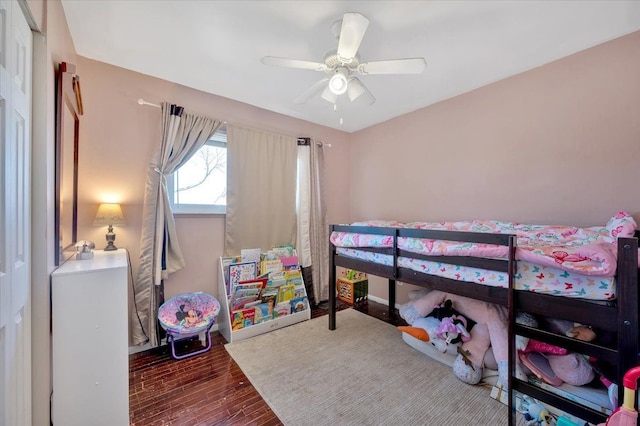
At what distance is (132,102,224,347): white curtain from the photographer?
224 cm

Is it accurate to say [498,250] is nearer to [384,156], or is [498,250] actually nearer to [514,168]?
[514,168]

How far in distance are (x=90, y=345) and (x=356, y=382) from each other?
5.44ft

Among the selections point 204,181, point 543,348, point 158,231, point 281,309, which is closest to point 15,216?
point 158,231

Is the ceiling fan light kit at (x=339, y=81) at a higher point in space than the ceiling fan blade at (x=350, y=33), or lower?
lower

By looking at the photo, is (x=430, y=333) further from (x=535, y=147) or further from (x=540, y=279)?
(x=535, y=147)

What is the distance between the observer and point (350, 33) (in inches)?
→ 55.3

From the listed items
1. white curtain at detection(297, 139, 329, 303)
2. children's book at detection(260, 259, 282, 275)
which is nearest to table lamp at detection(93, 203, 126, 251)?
children's book at detection(260, 259, 282, 275)

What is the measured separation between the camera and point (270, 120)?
312cm

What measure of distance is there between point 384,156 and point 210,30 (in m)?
2.44

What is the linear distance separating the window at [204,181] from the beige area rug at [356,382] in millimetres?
1435

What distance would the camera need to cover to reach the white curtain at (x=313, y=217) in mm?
3270

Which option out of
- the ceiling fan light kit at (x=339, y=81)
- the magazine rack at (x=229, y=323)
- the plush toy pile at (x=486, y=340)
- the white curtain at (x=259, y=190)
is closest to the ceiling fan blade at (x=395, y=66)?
the ceiling fan light kit at (x=339, y=81)

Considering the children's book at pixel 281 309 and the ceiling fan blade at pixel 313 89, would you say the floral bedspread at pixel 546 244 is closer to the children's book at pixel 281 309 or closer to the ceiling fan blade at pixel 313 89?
the children's book at pixel 281 309

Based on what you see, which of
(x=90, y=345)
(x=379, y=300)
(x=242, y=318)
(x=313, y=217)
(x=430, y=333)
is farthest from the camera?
(x=379, y=300)
